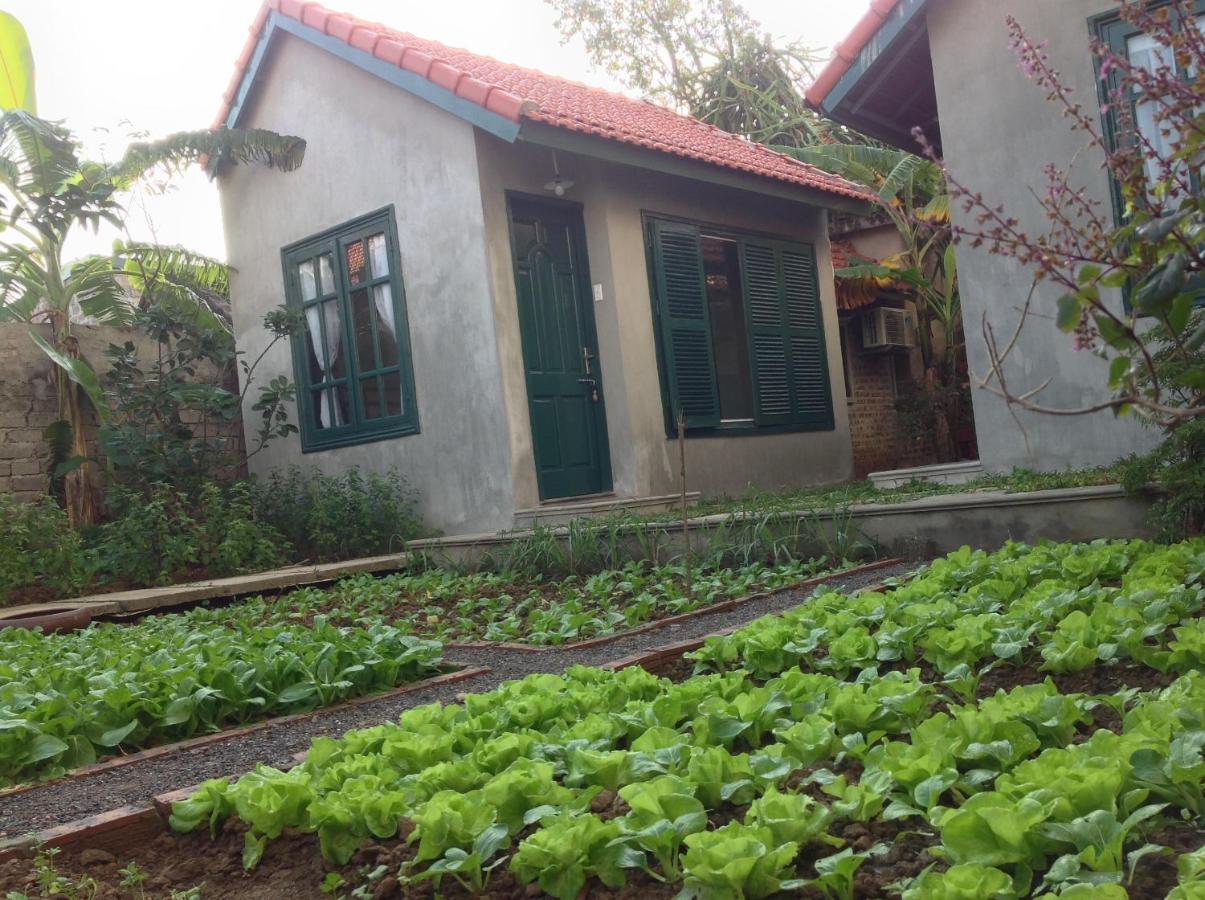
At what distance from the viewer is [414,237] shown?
377 inches

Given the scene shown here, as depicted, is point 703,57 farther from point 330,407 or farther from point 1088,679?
point 1088,679

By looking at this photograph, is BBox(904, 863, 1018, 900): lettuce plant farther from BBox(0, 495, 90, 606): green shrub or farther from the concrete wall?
BBox(0, 495, 90, 606): green shrub

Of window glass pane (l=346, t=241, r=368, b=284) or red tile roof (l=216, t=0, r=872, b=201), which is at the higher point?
red tile roof (l=216, t=0, r=872, b=201)

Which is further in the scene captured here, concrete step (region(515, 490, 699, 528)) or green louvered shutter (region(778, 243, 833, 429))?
green louvered shutter (region(778, 243, 833, 429))

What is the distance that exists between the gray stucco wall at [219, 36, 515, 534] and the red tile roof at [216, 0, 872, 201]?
38 centimetres

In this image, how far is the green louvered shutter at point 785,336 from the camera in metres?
11.3

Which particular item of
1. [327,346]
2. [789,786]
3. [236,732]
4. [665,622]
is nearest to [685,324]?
[327,346]

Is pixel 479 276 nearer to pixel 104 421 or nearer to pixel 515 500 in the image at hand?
pixel 515 500

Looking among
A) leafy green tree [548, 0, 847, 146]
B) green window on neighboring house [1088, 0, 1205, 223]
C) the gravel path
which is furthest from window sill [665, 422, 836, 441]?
leafy green tree [548, 0, 847, 146]

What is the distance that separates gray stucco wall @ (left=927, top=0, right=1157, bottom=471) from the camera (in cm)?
728

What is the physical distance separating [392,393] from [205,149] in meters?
3.01

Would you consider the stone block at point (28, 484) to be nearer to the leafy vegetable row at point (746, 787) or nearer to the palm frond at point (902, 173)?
the leafy vegetable row at point (746, 787)

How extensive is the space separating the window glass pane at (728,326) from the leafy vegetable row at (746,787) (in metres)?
8.15

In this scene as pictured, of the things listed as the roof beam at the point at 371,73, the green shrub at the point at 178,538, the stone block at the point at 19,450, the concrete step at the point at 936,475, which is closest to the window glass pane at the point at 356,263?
the roof beam at the point at 371,73
